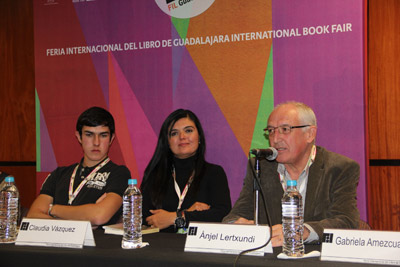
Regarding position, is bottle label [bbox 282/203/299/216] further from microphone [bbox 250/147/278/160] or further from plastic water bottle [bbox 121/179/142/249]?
plastic water bottle [bbox 121/179/142/249]

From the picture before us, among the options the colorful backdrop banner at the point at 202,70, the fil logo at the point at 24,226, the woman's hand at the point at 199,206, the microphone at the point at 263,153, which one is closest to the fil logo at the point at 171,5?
the colorful backdrop banner at the point at 202,70

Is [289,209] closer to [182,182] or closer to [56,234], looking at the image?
[56,234]

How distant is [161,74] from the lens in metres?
3.87

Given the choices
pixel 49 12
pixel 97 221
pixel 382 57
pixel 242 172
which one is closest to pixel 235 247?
pixel 97 221

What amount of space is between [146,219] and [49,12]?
2308mm

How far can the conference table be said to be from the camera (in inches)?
69.4

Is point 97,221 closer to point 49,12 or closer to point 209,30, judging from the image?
point 209,30

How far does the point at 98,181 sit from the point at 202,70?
124 cm

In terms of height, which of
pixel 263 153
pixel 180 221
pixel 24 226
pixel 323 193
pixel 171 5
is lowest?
pixel 180 221

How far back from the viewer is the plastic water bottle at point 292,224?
186 centimetres

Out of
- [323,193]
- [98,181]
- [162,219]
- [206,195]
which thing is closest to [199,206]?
[206,195]

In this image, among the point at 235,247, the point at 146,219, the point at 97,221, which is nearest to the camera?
the point at 235,247

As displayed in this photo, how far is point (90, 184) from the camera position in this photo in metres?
3.25

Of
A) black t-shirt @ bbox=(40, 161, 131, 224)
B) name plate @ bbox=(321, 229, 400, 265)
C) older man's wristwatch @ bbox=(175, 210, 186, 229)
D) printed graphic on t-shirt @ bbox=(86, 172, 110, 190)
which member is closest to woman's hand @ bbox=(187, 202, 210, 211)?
older man's wristwatch @ bbox=(175, 210, 186, 229)
